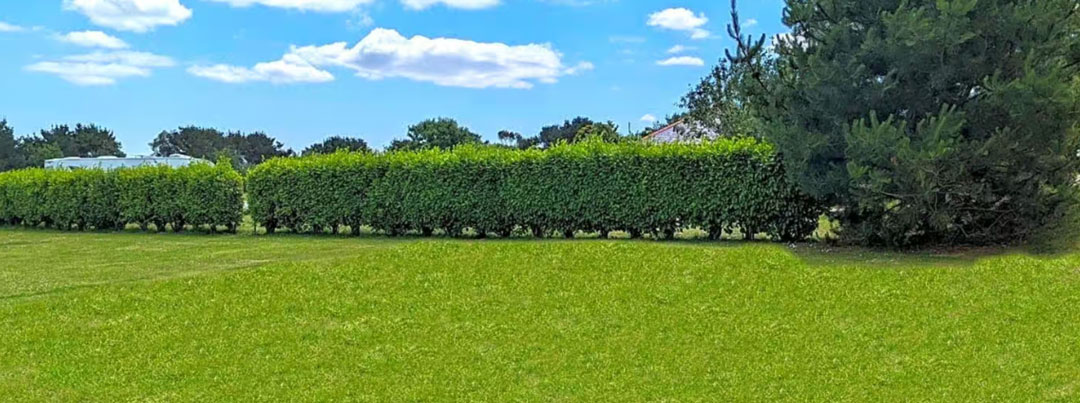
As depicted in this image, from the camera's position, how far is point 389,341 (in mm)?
4332

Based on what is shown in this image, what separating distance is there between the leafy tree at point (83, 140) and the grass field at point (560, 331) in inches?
2192

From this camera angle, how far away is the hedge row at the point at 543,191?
9.15 meters

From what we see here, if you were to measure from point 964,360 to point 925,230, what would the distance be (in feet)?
14.7

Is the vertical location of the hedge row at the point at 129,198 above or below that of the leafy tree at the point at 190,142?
below

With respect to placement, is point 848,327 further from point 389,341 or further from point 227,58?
point 227,58

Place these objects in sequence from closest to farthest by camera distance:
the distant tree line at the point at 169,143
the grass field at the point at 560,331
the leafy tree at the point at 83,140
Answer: the grass field at the point at 560,331 → the distant tree line at the point at 169,143 → the leafy tree at the point at 83,140

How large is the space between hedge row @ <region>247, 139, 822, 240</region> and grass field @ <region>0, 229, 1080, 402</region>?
2735 mm

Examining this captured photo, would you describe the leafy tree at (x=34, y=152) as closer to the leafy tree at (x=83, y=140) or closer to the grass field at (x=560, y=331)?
the leafy tree at (x=83, y=140)

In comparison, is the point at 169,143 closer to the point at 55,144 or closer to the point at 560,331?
the point at 55,144

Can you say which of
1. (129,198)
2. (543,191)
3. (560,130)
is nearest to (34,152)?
(560,130)

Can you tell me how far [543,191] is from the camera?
10.3 meters

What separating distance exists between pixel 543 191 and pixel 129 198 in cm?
784

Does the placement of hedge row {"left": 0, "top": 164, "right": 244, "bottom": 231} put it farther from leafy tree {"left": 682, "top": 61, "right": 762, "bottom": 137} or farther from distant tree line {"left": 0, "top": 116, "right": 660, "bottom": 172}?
distant tree line {"left": 0, "top": 116, "right": 660, "bottom": 172}

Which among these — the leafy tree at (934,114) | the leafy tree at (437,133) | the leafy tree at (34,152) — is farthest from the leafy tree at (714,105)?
the leafy tree at (34,152)
